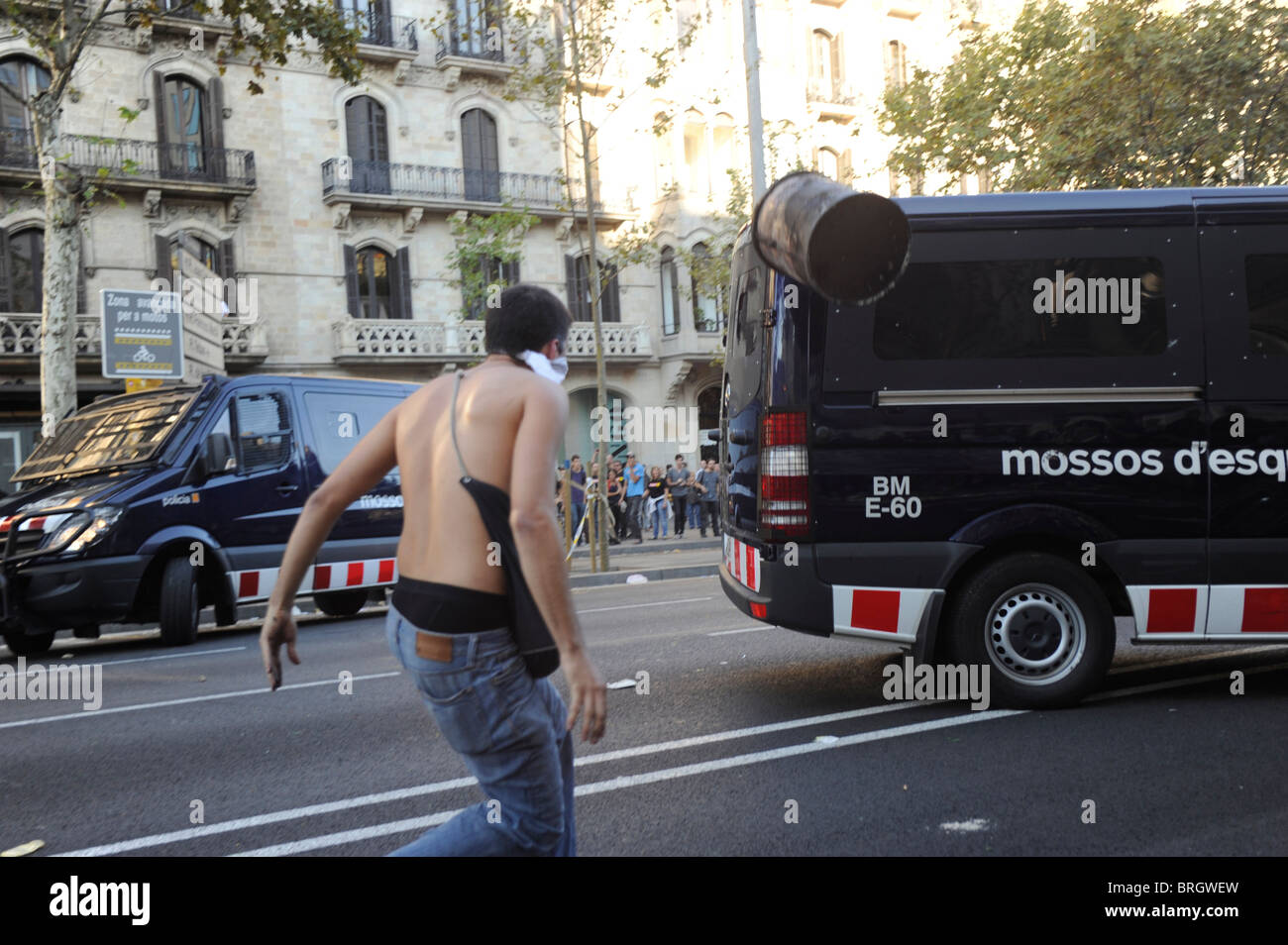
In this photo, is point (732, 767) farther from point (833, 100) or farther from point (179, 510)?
point (833, 100)

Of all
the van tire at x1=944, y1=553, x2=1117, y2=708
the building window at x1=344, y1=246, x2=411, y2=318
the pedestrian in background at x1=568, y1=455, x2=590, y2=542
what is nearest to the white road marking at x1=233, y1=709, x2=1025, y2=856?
the van tire at x1=944, y1=553, x2=1117, y2=708

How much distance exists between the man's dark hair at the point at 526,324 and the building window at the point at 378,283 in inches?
1078

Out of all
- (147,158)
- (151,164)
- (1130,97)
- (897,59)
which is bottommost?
(1130,97)

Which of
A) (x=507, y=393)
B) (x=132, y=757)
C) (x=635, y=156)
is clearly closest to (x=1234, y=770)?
(x=507, y=393)

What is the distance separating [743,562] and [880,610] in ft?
2.73

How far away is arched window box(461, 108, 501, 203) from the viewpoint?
31188 millimetres

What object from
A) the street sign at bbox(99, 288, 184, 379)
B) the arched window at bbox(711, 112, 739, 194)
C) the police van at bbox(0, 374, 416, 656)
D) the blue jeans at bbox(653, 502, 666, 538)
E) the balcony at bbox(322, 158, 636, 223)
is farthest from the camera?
the arched window at bbox(711, 112, 739, 194)

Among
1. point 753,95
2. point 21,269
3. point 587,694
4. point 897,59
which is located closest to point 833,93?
point 897,59

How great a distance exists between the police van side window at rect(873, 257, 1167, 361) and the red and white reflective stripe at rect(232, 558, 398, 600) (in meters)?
7.03

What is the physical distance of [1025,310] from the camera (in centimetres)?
620

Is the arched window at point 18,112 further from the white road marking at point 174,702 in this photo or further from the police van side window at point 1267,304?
the police van side window at point 1267,304

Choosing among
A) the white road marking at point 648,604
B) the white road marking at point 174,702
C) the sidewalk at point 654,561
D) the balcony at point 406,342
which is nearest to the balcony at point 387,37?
the balcony at point 406,342

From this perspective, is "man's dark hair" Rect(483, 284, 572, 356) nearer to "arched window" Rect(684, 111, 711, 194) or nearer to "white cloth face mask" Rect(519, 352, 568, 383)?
"white cloth face mask" Rect(519, 352, 568, 383)
